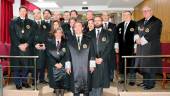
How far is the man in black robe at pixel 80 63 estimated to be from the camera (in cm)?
486

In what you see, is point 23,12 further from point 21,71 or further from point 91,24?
point 91,24

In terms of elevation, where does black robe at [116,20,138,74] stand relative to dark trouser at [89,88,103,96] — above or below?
above

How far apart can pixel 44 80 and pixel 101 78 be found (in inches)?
72.5

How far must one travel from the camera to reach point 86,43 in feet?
16.0

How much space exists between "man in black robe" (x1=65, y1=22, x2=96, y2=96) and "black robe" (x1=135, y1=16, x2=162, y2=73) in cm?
143

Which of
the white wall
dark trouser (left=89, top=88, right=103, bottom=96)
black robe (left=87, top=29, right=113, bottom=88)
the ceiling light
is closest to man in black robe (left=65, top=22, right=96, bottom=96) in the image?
black robe (left=87, top=29, right=113, bottom=88)

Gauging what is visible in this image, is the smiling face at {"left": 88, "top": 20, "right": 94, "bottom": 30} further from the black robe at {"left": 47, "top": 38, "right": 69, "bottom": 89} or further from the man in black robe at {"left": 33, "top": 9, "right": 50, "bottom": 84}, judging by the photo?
the man in black robe at {"left": 33, "top": 9, "right": 50, "bottom": 84}

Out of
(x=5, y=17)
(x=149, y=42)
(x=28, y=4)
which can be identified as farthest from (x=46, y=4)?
(x=149, y=42)

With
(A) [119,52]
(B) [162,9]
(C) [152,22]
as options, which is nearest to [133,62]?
(A) [119,52]

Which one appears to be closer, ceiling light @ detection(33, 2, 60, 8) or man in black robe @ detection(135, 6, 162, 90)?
man in black robe @ detection(135, 6, 162, 90)

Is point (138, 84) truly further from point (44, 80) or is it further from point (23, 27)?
point (23, 27)

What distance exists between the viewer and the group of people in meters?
4.89

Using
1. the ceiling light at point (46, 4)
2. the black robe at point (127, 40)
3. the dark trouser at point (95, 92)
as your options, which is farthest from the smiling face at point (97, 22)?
the ceiling light at point (46, 4)

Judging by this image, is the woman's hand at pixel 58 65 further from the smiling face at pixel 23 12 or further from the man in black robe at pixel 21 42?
the smiling face at pixel 23 12
